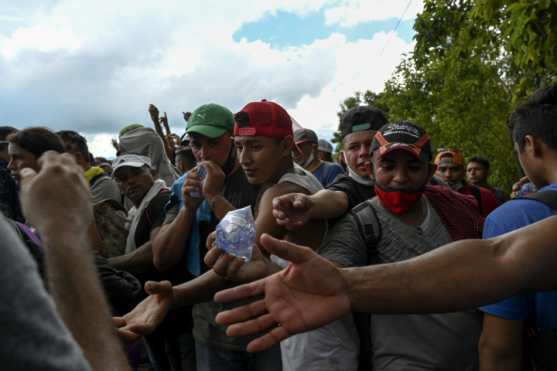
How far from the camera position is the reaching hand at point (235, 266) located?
221cm

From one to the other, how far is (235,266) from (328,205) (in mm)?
575

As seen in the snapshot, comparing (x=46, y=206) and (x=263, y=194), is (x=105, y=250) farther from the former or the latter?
(x=46, y=206)

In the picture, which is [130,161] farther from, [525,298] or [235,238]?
[525,298]

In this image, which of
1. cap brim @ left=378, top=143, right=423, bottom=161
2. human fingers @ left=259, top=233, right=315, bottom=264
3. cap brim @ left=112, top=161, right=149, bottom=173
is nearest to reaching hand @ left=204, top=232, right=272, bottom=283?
human fingers @ left=259, top=233, right=315, bottom=264

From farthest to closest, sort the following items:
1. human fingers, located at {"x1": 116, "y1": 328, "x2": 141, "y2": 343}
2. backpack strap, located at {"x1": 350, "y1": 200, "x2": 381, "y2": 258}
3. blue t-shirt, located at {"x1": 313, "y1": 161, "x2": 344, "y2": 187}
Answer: blue t-shirt, located at {"x1": 313, "y1": 161, "x2": 344, "y2": 187}
backpack strap, located at {"x1": 350, "y1": 200, "x2": 381, "y2": 258}
human fingers, located at {"x1": 116, "y1": 328, "x2": 141, "y2": 343}

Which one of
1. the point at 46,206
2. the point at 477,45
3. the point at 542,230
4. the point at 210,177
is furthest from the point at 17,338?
the point at 477,45

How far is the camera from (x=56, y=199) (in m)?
1.33

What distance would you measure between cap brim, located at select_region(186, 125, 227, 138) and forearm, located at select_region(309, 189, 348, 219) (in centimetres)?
106

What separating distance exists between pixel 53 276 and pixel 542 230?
146 centimetres

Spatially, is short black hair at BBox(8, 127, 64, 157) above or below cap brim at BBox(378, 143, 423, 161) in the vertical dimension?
above

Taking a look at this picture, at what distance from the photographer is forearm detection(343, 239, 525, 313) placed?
1848mm

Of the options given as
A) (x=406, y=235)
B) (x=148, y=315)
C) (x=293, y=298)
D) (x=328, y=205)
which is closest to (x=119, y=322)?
(x=148, y=315)

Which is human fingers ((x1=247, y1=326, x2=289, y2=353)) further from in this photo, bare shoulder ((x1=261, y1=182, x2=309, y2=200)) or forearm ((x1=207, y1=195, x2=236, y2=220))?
forearm ((x1=207, y1=195, x2=236, y2=220))

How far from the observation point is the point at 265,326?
1782 mm
